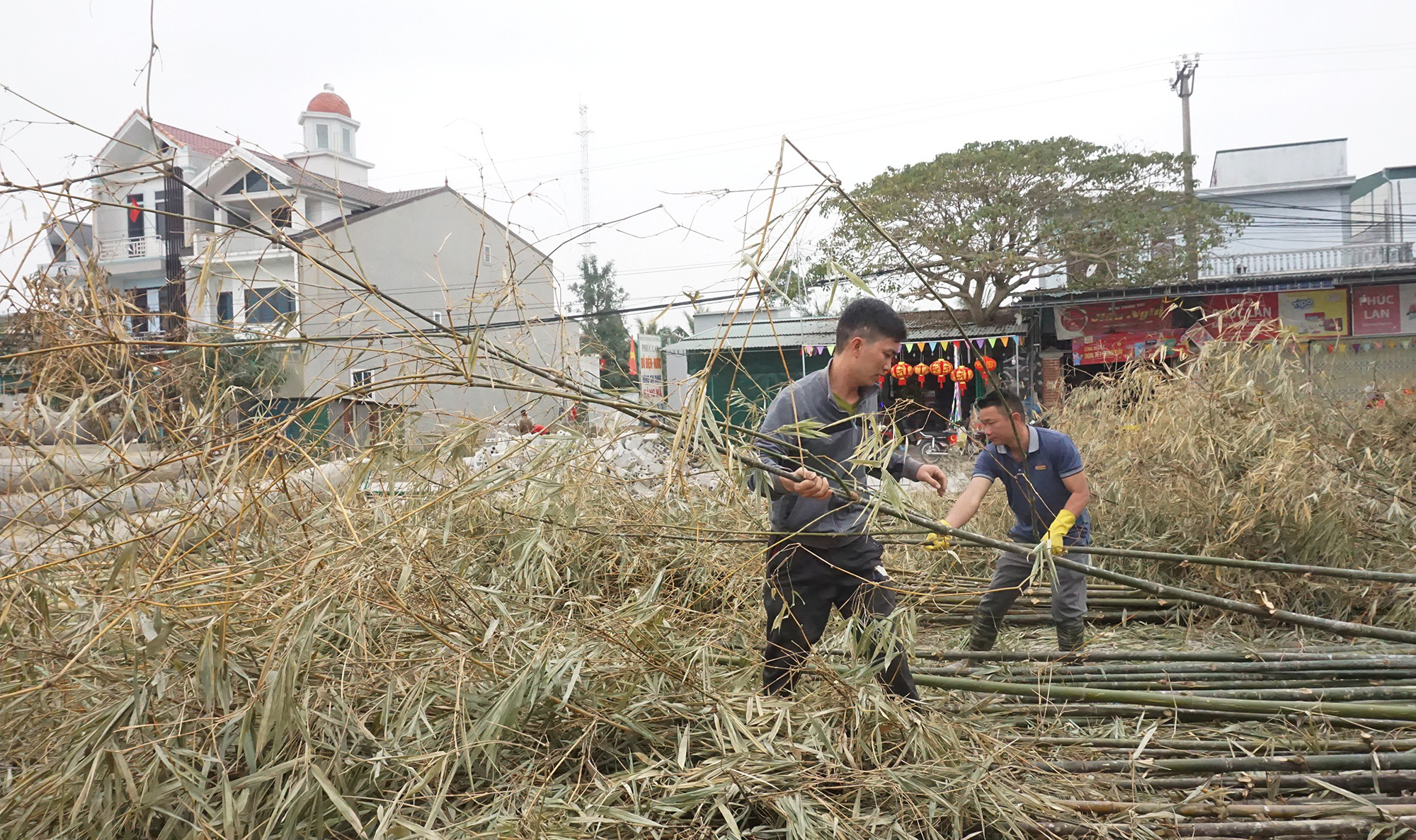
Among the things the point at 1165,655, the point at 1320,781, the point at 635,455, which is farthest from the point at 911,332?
the point at 1320,781

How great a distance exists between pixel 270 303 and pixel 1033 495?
3112 millimetres

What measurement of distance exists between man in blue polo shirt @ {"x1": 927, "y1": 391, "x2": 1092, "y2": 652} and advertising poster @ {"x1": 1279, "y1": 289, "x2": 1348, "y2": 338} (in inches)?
493

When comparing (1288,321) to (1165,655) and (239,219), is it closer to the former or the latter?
(1165,655)

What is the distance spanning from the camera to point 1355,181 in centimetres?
2638

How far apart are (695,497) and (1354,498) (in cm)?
345

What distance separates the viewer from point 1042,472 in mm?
3896

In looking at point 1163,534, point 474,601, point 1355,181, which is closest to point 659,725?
point 474,601

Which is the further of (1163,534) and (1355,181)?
(1355,181)

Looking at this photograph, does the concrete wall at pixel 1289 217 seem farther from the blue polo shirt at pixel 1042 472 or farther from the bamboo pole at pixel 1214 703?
the bamboo pole at pixel 1214 703

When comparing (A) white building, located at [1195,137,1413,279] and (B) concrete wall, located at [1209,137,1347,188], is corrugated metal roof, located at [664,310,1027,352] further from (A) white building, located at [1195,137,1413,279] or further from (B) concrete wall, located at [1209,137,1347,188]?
(B) concrete wall, located at [1209,137,1347,188]

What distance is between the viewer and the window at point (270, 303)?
7.63ft

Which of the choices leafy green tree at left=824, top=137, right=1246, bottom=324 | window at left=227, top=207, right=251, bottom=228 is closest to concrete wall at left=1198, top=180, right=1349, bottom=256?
leafy green tree at left=824, top=137, right=1246, bottom=324

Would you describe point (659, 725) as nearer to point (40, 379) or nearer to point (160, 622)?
point (160, 622)

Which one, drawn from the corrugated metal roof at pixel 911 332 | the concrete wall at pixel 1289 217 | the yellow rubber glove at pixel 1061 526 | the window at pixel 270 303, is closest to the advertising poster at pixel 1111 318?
the corrugated metal roof at pixel 911 332
